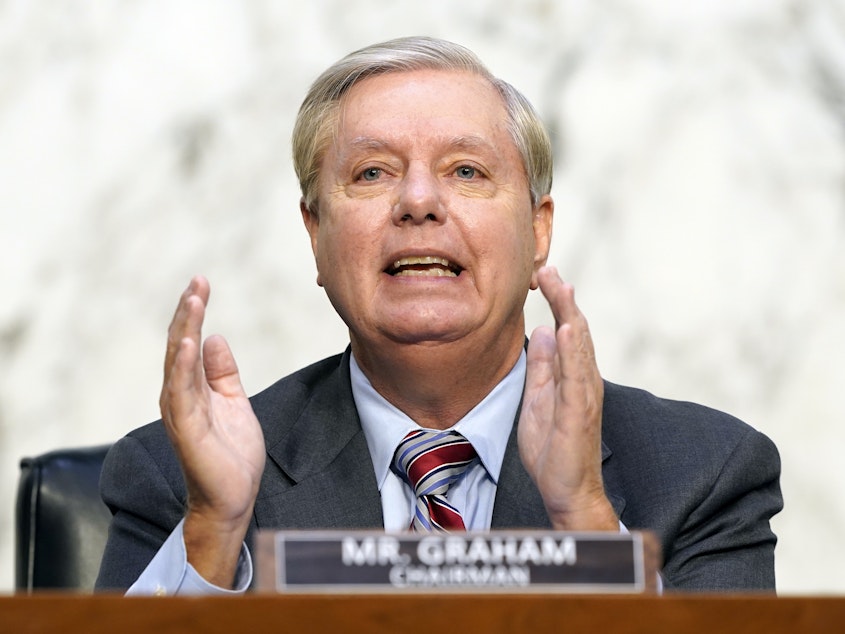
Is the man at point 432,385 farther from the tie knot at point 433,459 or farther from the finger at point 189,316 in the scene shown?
the finger at point 189,316

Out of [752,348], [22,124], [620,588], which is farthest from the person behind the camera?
[22,124]

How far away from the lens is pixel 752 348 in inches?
111

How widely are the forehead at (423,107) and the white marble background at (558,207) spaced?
728mm

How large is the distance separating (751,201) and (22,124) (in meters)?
1.61

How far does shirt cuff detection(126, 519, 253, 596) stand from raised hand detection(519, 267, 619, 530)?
15.3 inches

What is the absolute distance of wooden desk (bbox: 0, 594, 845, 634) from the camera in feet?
3.21

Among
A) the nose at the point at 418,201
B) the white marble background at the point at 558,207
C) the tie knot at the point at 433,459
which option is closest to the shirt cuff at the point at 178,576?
the tie knot at the point at 433,459

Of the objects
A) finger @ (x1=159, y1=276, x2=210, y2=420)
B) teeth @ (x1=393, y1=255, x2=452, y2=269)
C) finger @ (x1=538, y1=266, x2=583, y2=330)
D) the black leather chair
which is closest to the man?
teeth @ (x1=393, y1=255, x2=452, y2=269)

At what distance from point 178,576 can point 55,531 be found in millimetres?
607

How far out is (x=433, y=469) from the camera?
2016 mm

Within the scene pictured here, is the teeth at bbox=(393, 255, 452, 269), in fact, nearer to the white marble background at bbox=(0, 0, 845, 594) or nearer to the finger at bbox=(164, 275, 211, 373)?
the finger at bbox=(164, 275, 211, 373)

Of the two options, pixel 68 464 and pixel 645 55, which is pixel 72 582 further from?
pixel 645 55

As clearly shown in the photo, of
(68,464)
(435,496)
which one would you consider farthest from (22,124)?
(435,496)

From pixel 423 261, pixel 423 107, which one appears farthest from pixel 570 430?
pixel 423 107
